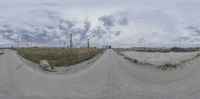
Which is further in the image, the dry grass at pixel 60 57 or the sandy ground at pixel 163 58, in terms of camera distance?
the dry grass at pixel 60 57

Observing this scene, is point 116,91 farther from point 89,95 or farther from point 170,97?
point 170,97

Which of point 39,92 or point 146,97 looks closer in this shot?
point 146,97

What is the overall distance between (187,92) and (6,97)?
21.8ft

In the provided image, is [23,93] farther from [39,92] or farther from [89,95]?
[89,95]

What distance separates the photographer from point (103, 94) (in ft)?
42.9

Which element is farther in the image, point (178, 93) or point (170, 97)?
point (178, 93)

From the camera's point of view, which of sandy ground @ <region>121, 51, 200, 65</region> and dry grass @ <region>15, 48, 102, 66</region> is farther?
dry grass @ <region>15, 48, 102, 66</region>

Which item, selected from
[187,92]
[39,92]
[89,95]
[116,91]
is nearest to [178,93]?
[187,92]

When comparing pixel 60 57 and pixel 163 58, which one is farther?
pixel 60 57

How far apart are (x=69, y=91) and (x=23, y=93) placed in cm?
179

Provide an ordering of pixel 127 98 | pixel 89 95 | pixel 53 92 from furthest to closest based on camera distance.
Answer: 1. pixel 53 92
2. pixel 89 95
3. pixel 127 98

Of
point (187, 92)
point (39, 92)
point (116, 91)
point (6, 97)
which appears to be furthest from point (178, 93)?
point (6, 97)

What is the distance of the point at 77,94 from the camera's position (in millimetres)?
13164

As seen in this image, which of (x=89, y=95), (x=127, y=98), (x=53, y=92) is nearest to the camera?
(x=127, y=98)
